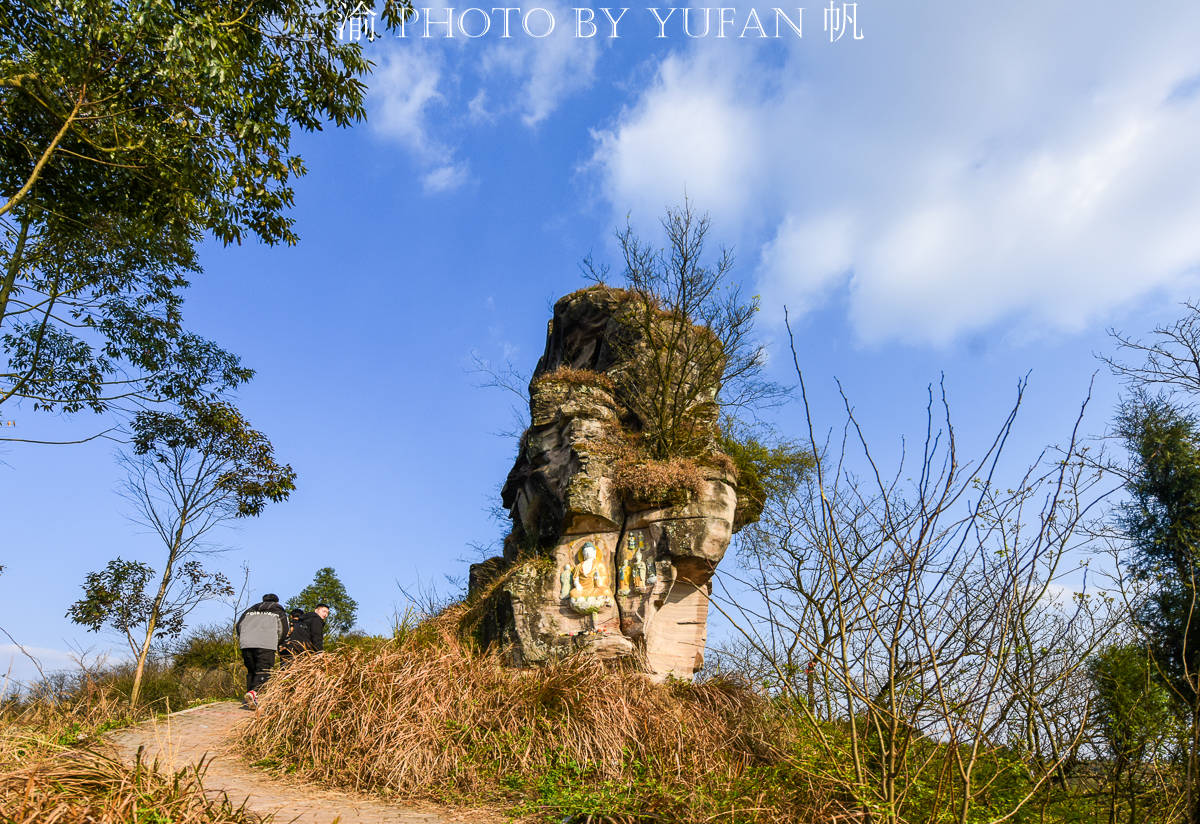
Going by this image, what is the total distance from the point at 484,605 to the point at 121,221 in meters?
7.47

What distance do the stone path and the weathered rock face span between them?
13.5ft

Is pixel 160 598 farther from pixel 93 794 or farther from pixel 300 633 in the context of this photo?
pixel 93 794

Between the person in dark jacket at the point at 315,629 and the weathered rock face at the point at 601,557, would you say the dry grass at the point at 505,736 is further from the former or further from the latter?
the weathered rock face at the point at 601,557

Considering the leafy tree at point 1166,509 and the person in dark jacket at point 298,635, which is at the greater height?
the leafy tree at point 1166,509

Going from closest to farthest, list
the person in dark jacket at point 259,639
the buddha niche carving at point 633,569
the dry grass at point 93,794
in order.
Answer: the dry grass at point 93,794 < the person in dark jacket at point 259,639 < the buddha niche carving at point 633,569

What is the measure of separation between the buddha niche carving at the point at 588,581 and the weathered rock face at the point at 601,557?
0.05ft

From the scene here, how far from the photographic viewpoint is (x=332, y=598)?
2566 centimetres

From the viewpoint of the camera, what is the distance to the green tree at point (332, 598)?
83.1ft

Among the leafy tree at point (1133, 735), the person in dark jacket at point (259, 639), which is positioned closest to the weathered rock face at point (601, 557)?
the person in dark jacket at point (259, 639)

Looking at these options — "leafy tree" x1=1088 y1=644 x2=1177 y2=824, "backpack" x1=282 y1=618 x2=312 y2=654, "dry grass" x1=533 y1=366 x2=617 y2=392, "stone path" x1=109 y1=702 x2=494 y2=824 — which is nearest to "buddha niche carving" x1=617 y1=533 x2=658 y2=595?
"dry grass" x1=533 y1=366 x2=617 y2=392

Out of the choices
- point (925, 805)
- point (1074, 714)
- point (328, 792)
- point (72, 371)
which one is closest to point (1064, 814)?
point (1074, 714)

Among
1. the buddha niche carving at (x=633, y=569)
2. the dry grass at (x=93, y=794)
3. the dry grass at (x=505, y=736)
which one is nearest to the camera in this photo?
the dry grass at (x=93, y=794)

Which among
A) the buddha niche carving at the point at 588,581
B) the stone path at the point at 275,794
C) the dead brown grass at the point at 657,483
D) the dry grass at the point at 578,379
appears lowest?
the stone path at the point at 275,794

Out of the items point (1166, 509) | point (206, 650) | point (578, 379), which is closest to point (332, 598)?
point (206, 650)
